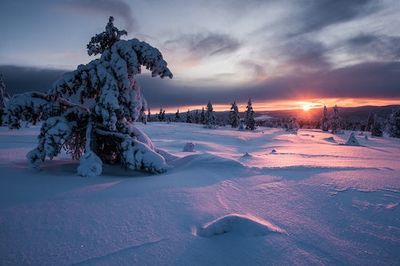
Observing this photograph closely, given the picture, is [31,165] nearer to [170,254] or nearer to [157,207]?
[157,207]

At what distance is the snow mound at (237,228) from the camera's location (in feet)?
11.4

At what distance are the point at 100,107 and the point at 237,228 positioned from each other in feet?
17.6

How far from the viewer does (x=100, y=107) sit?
7406 mm

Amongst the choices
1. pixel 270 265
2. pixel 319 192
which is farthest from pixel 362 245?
pixel 319 192

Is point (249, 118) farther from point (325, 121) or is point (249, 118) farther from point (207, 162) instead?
point (207, 162)

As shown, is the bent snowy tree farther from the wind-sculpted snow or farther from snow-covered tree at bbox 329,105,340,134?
snow-covered tree at bbox 329,105,340,134

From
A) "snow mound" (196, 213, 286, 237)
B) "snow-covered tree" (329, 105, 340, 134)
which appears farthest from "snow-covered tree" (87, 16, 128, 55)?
"snow-covered tree" (329, 105, 340, 134)

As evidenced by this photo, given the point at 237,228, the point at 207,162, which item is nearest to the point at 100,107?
the point at 207,162

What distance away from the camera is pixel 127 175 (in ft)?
24.7

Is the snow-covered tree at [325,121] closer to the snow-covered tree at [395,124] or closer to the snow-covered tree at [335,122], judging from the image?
the snow-covered tree at [335,122]

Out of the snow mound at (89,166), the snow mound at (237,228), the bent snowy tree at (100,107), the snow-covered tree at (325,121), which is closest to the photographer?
the snow mound at (237,228)

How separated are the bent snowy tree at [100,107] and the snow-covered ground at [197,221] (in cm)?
101

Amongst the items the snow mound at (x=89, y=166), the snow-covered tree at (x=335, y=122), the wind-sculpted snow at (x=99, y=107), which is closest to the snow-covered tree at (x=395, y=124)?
the snow-covered tree at (x=335, y=122)

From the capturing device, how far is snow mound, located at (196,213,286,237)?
137 inches
